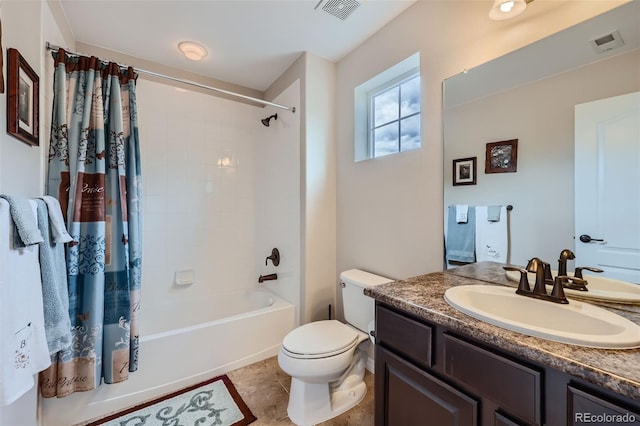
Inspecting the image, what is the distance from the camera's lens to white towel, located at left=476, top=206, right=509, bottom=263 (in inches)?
47.0

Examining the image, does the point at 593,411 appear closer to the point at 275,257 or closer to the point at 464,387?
the point at 464,387

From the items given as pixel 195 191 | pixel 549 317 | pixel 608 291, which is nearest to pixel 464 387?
pixel 549 317

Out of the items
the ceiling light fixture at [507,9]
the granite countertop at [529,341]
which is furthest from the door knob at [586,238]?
the ceiling light fixture at [507,9]

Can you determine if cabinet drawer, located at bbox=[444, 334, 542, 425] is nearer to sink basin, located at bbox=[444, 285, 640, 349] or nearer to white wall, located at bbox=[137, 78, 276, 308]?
sink basin, located at bbox=[444, 285, 640, 349]

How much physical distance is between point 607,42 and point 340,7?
1272 mm

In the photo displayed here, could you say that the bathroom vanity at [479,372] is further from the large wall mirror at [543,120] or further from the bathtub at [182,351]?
the bathtub at [182,351]

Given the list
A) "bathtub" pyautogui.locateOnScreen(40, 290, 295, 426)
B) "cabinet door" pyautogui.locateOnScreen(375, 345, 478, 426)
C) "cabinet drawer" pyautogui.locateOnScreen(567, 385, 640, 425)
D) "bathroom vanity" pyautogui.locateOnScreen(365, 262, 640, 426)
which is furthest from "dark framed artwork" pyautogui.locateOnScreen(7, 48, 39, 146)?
"cabinet drawer" pyautogui.locateOnScreen(567, 385, 640, 425)

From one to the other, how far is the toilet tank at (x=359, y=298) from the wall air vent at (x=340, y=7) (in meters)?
1.68

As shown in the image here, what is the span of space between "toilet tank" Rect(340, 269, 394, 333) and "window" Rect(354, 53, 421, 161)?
35.0 inches

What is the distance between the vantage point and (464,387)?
0.77 m

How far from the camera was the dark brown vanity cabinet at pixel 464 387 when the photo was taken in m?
0.57

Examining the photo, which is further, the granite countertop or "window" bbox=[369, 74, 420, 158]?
"window" bbox=[369, 74, 420, 158]

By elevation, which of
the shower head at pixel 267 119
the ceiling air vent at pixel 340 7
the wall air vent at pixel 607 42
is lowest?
the wall air vent at pixel 607 42

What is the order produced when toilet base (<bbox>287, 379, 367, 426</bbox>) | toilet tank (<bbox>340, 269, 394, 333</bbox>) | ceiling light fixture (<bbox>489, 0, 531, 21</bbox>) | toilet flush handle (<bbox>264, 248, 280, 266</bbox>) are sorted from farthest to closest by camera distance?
toilet flush handle (<bbox>264, 248, 280, 266</bbox>) < toilet tank (<bbox>340, 269, 394, 333</bbox>) < toilet base (<bbox>287, 379, 367, 426</bbox>) < ceiling light fixture (<bbox>489, 0, 531, 21</bbox>)
